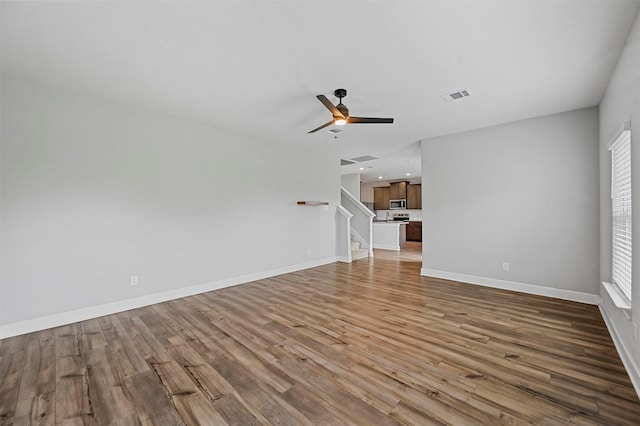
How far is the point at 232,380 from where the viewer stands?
1996mm

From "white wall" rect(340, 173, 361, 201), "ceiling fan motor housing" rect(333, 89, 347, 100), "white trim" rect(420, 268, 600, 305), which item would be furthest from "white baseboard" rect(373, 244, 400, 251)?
"ceiling fan motor housing" rect(333, 89, 347, 100)

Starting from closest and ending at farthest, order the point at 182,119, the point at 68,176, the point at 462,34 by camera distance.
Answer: the point at 462,34 → the point at 68,176 → the point at 182,119

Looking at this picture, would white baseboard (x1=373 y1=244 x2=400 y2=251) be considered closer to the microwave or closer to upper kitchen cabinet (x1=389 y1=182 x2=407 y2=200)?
the microwave

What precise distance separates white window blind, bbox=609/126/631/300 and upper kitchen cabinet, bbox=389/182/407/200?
8289 millimetres

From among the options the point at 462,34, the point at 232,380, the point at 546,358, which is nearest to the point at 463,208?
the point at 546,358

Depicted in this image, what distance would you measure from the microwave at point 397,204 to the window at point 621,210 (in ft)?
26.8

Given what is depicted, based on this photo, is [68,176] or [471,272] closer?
[68,176]

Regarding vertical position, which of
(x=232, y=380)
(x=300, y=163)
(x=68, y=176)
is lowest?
(x=232, y=380)

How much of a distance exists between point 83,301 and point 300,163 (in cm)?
419

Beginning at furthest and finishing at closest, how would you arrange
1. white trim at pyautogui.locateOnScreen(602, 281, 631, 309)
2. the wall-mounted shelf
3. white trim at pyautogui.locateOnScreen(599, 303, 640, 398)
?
the wall-mounted shelf → white trim at pyautogui.locateOnScreen(602, 281, 631, 309) → white trim at pyautogui.locateOnScreen(599, 303, 640, 398)

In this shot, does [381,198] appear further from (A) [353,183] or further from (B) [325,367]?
(B) [325,367]

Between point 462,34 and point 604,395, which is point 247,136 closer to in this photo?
point 462,34

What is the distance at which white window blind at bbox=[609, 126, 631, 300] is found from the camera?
2268mm

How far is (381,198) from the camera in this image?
467 inches
